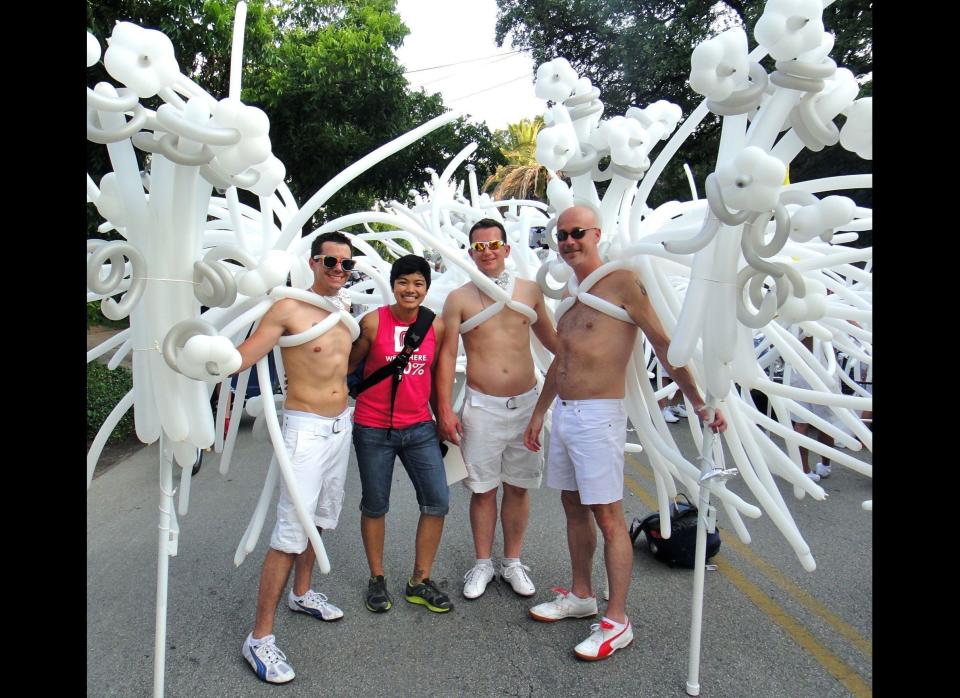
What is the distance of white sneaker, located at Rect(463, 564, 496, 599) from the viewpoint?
3.34 meters

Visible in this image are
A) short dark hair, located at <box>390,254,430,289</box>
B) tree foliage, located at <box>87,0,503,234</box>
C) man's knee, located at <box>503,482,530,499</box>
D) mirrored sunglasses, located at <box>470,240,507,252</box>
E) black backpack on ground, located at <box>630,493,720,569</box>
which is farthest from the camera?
tree foliage, located at <box>87,0,503,234</box>

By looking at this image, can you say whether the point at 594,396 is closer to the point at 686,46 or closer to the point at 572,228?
the point at 572,228

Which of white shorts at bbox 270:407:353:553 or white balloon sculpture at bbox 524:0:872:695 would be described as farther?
white shorts at bbox 270:407:353:553

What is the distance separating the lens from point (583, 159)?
9.34ft

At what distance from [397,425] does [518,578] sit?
1.08m

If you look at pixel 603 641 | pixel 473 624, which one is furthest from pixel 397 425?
pixel 603 641

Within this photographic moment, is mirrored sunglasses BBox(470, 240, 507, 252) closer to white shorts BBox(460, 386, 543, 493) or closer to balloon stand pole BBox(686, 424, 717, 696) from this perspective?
white shorts BBox(460, 386, 543, 493)

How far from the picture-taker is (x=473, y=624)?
3.10 meters

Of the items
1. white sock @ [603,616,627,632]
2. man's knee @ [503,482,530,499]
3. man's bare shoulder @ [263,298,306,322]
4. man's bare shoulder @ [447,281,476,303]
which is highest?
man's bare shoulder @ [447,281,476,303]

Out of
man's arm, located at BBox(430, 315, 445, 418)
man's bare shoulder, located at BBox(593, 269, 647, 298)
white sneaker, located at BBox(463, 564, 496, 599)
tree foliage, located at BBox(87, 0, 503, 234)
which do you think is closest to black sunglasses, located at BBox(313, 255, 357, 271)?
man's arm, located at BBox(430, 315, 445, 418)

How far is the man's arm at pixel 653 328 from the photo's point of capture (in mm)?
2715

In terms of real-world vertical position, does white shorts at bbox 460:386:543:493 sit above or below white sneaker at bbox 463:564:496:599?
above

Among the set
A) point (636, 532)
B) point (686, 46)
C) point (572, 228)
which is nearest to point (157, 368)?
point (572, 228)
